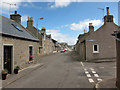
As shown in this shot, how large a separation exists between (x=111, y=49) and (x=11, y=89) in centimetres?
1576

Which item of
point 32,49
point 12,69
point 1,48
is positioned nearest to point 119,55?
point 1,48

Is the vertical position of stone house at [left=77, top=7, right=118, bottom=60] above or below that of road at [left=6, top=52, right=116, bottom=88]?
above

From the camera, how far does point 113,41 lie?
17.3 meters

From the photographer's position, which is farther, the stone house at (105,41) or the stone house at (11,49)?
the stone house at (105,41)

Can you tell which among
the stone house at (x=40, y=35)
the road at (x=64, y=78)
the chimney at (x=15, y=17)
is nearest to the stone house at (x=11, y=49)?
the road at (x=64, y=78)

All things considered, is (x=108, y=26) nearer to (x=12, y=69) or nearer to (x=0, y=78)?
(x=12, y=69)

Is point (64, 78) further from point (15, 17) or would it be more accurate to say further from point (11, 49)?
point (15, 17)

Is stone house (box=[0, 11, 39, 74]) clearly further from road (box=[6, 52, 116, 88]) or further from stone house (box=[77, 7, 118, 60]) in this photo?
stone house (box=[77, 7, 118, 60])

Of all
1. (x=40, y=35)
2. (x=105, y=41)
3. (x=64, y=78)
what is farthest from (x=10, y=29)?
(x=40, y=35)

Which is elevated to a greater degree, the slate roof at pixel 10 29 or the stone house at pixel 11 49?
the slate roof at pixel 10 29

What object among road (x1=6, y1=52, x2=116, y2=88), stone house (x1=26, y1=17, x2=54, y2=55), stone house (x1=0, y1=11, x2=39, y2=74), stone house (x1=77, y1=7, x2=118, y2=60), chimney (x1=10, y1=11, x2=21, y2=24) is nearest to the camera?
road (x1=6, y1=52, x2=116, y2=88)

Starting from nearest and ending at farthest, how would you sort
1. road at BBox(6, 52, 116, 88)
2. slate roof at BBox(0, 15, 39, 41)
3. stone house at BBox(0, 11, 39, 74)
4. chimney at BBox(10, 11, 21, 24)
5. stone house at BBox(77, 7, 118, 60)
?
road at BBox(6, 52, 116, 88), stone house at BBox(0, 11, 39, 74), slate roof at BBox(0, 15, 39, 41), chimney at BBox(10, 11, 21, 24), stone house at BBox(77, 7, 118, 60)

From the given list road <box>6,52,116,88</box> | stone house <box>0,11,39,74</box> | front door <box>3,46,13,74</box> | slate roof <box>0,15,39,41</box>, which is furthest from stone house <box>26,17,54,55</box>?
road <box>6,52,116,88</box>

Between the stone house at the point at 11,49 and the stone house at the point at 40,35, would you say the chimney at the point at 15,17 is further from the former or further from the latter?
the stone house at the point at 40,35
